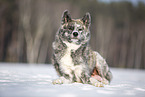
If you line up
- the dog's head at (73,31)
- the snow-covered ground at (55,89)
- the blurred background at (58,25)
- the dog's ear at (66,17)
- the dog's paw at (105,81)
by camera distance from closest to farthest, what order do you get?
the snow-covered ground at (55,89) → the dog's head at (73,31) → the dog's ear at (66,17) → the dog's paw at (105,81) → the blurred background at (58,25)

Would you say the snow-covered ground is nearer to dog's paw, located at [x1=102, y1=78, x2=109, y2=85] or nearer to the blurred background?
dog's paw, located at [x1=102, y1=78, x2=109, y2=85]

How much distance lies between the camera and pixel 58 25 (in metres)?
17.2

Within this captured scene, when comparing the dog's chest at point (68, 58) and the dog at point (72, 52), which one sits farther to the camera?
the dog's chest at point (68, 58)

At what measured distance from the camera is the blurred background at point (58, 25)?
16344 millimetres

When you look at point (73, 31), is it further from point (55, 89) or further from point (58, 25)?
point (58, 25)

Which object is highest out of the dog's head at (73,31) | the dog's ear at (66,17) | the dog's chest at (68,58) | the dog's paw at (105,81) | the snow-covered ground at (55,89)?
the dog's ear at (66,17)

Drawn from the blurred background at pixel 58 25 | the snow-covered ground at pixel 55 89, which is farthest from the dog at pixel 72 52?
the blurred background at pixel 58 25

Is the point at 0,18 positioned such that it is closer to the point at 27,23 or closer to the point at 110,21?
the point at 27,23

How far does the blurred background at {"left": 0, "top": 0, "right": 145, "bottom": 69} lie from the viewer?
16.3 meters

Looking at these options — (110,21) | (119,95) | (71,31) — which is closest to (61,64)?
(71,31)

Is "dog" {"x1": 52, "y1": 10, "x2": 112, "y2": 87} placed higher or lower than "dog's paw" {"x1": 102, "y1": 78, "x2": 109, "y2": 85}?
higher

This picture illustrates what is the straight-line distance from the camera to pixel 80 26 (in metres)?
3.58

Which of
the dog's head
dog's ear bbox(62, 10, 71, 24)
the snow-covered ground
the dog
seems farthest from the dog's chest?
dog's ear bbox(62, 10, 71, 24)

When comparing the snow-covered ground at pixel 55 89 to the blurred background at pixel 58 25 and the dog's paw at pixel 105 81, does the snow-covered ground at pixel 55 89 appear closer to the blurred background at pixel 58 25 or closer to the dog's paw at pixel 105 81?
the dog's paw at pixel 105 81
